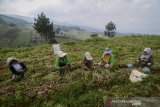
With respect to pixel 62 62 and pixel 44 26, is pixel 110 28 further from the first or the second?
pixel 62 62

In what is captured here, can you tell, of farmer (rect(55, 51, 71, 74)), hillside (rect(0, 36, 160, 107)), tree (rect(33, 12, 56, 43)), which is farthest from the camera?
tree (rect(33, 12, 56, 43))

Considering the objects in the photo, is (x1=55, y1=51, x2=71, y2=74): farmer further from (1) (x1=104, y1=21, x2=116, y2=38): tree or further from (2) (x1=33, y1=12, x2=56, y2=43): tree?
(1) (x1=104, y1=21, x2=116, y2=38): tree

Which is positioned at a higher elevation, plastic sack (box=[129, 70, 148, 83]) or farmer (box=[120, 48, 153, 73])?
farmer (box=[120, 48, 153, 73])

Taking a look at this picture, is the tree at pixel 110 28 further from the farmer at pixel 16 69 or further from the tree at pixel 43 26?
the farmer at pixel 16 69

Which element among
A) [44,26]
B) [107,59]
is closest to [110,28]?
[44,26]

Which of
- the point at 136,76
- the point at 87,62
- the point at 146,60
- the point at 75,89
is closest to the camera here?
the point at 75,89

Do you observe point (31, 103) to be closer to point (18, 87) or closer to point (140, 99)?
point (18, 87)

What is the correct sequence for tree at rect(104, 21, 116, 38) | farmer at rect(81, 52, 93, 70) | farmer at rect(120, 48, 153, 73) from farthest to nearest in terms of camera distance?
tree at rect(104, 21, 116, 38) → farmer at rect(81, 52, 93, 70) → farmer at rect(120, 48, 153, 73)

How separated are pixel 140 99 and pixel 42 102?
4.30 meters

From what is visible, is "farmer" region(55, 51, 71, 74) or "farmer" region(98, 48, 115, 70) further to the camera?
"farmer" region(98, 48, 115, 70)

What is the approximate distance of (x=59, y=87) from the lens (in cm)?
1115

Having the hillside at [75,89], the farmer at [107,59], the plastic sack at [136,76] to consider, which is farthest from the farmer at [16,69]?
the plastic sack at [136,76]

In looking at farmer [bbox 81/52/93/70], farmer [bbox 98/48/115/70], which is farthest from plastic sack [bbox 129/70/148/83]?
farmer [bbox 81/52/93/70]

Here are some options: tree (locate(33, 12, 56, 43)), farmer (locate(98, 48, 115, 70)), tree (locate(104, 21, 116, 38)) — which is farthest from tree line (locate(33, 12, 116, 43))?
farmer (locate(98, 48, 115, 70))
